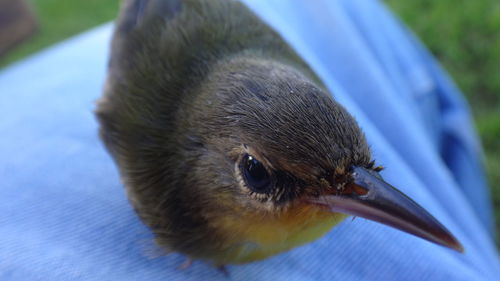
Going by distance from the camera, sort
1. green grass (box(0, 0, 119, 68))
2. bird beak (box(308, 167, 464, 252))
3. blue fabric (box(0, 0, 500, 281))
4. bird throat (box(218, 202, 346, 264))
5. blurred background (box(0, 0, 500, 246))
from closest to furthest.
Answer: bird beak (box(308, 167, 464, 252)) → bird throat (box(218, 202, 346, 264)) → blue fabric (box(0, 0, 500, 281)) → blurred background (box(0, 0, 500, 246)) → green grass (box(0, 0, 119, 68))

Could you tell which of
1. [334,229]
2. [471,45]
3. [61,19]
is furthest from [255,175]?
[61,19]

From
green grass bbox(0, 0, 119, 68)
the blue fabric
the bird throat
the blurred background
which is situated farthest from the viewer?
green grass bbox(0, 0, 119, 68)

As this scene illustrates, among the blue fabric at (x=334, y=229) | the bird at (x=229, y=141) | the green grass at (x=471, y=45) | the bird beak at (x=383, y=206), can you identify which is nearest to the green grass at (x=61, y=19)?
the blue fabric at (x=334, y=229)

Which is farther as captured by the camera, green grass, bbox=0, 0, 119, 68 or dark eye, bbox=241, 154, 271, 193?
green grass, bbox=0, 0, 119, 68

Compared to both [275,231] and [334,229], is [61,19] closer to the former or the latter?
[334,229]

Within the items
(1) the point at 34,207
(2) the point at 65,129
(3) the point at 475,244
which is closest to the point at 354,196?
(3) the point at 475,244

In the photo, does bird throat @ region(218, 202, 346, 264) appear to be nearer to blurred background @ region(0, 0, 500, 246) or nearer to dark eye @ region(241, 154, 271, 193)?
dark eye @ region(241, 154, 271, 193)

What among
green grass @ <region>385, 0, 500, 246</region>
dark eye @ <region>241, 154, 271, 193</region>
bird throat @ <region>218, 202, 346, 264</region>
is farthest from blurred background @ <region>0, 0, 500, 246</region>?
dark eye @ <region>241, 154, 271, 193</region>
